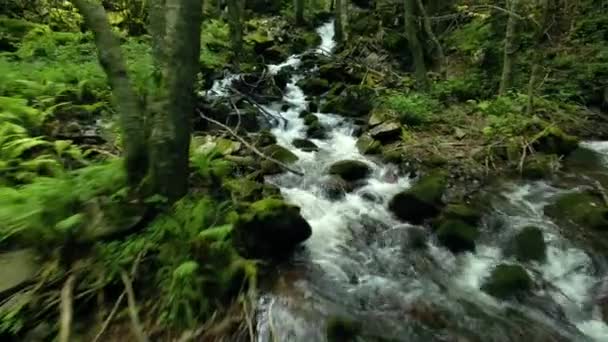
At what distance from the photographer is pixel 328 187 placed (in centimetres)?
667

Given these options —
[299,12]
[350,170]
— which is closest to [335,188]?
[350,170]

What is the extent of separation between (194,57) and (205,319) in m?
2.19

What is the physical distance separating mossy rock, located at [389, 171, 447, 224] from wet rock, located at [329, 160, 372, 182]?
41.9 inches

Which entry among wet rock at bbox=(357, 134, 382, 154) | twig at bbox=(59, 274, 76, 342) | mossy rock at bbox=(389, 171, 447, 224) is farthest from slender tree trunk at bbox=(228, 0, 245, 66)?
twig at bbox=(59, 274, 76, 342)

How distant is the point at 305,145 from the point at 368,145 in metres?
1.31

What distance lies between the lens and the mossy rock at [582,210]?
5.45 metres

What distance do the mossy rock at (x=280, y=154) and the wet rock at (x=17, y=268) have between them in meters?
4.54

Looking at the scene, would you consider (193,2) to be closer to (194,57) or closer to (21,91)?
(194,57)

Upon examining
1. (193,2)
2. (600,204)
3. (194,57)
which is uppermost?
(193,2)

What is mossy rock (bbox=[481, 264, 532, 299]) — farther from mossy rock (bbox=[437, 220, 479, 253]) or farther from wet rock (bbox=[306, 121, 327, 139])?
wet rock (bbox=[306, 121, 327, 139])

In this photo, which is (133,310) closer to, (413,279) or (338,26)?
(413,279)

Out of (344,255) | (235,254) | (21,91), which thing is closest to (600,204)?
(344,255)

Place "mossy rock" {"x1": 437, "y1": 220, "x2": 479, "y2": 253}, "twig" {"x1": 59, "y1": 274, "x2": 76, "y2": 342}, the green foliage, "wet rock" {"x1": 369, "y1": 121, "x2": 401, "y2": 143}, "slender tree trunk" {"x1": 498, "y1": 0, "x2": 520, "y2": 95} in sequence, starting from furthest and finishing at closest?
the green foliage
"slender tree trunk" {"x1": 498, "y1": 0, "x2": 520, "y2": 95}
"wet rock" {"x1": 369, "y1": 121, "x2": 401, "y2": 143}
"mossy rock" {"x1": 437, "y1": 220, "x2": 479, "y2": 253}
"twig" {"x1": 59, "y1": 274, "x2": 76, "y2": 342}

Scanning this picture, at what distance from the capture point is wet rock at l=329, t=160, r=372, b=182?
23.3ft
